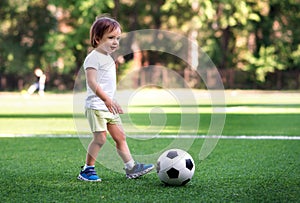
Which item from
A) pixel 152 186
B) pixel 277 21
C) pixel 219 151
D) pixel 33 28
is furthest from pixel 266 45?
pixel 152 186

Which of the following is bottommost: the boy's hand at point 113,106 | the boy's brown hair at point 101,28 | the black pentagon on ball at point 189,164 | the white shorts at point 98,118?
the black pentagon on ball at point 189,164

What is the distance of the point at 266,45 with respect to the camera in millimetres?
44969

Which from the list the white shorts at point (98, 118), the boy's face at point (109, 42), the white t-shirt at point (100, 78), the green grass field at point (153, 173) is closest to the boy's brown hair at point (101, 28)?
the boy's face at point (109, 42)

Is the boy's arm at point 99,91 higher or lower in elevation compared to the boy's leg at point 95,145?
higher

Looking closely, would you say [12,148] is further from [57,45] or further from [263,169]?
[57,45]

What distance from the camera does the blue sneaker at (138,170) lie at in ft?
21.2

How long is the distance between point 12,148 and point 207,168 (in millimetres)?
3557

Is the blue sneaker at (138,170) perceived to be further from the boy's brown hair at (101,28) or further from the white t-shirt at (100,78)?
the boy's brown hair at (101,28)

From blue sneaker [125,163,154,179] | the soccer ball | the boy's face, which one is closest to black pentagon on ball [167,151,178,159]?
the soccer ball

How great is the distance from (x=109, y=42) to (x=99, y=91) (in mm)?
546

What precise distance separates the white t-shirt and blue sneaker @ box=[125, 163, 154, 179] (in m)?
0.66

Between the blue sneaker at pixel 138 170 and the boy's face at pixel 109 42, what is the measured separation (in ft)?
3.75

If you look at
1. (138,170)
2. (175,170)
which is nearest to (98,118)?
(138,170)

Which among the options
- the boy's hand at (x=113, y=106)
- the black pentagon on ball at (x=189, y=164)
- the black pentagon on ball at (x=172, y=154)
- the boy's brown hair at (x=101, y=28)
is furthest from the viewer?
the boy's brown hair at (x=101, y=28)
